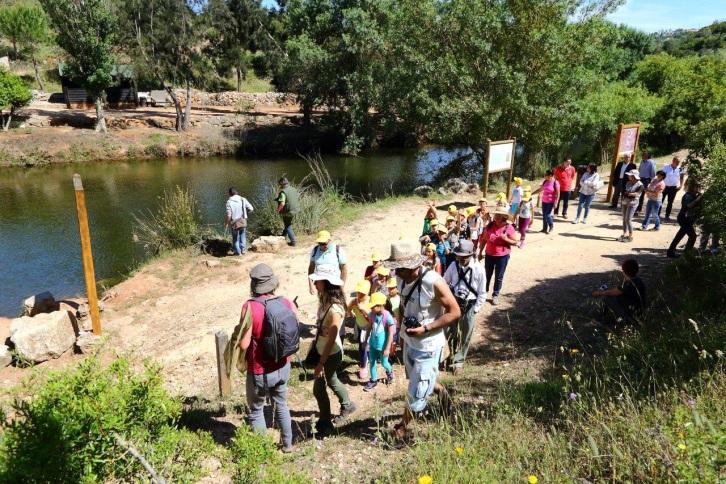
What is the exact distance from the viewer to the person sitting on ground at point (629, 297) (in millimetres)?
5184

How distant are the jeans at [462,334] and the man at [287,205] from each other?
5756 mm

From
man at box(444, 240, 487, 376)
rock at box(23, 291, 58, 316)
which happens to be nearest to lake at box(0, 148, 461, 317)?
rock at box(23, 291, 58, 316)

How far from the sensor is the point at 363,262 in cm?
952

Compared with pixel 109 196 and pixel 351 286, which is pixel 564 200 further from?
pixel 109 196

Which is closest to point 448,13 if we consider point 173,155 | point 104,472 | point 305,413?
point 305,413

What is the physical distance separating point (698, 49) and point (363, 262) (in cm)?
6741

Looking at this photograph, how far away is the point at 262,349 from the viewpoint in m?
3.78

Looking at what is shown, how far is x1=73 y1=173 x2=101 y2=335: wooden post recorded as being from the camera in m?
6.92

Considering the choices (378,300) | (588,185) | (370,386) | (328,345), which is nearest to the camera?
(328,345)

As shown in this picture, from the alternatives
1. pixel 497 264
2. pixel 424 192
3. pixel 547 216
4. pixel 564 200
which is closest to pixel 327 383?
pixel 497 264

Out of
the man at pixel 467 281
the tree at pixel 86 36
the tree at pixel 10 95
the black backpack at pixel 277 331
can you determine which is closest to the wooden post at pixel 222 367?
the black backpack at pixel 277 331

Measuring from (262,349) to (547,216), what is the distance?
25.3 ft

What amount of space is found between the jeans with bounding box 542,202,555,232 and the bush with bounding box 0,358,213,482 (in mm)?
8625

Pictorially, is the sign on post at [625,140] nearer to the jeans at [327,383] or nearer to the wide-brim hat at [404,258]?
the wide-brim hat at [404,258]
